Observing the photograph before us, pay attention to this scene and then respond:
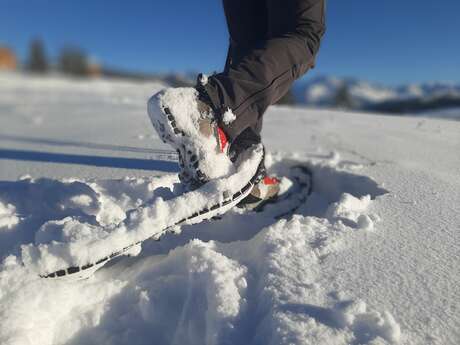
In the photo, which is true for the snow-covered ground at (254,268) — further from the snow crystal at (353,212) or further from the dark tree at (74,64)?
the dark tree at (74,64)

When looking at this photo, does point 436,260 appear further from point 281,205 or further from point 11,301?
point 11,301

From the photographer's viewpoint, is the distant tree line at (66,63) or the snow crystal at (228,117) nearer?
the snow crystal at (228,117)

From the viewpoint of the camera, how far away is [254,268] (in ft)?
3.06

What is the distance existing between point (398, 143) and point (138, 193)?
4.53ft

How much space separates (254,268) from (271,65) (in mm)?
564

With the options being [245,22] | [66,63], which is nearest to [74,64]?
[66,63]

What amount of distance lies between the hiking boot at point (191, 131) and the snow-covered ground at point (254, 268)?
0.14m

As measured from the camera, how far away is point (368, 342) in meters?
0.68

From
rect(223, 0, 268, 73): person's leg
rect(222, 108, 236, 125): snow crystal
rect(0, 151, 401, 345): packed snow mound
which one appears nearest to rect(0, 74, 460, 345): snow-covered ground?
rect(0, 151, 401, 345): packed snow mound

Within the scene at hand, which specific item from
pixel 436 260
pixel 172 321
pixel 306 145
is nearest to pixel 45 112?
pixel 306 145

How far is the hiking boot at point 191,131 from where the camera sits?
0.96 metres

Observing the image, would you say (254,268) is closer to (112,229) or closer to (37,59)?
(112,229)

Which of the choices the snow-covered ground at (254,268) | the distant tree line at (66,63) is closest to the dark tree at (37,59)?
the distant tree line at (66,63)

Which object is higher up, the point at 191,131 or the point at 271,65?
the point at 271,65
